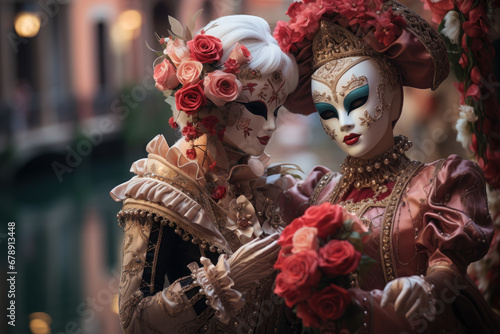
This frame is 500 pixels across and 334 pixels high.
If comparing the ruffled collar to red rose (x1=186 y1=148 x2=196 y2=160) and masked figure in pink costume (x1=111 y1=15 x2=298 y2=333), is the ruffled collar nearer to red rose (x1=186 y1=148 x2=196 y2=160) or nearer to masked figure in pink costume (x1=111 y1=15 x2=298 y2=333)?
masked figure in pink costume (x1=111 y1=15 x2=298 y2=333)

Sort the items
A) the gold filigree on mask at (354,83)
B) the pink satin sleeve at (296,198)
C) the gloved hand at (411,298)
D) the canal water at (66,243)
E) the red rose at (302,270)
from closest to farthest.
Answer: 1. the red rose at (302,270)
2. the gloved hand at (411,298)
3. the gold filigree on mask at (354,83)
4. the pink satin sleeve at (296,198)
5. the canal water at (66,243)

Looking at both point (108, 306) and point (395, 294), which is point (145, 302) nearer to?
point (395, 294)

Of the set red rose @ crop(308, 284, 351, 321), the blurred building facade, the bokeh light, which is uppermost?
red rose @ crop(308, 284, 351, 321)

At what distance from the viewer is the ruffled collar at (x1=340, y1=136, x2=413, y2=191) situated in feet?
8.13

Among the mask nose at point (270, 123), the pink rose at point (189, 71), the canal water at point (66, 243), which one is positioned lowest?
the canal water at point (66, 243)

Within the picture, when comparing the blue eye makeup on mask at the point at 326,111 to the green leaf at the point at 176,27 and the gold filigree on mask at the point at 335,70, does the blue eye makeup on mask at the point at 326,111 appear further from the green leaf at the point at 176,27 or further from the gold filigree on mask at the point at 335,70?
the green leaf at the point at 176,27

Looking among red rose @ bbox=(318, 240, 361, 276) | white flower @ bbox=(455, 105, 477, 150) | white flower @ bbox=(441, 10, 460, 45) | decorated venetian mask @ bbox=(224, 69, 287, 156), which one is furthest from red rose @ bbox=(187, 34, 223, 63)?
white flower @ bbox=(455, 105, 477, 150)

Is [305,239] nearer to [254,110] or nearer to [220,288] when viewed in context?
[220,288]

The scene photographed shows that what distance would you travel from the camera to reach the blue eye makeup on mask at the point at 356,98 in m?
2.36

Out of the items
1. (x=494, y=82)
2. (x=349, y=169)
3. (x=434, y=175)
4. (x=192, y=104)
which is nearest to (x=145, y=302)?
(x=192, y=104)

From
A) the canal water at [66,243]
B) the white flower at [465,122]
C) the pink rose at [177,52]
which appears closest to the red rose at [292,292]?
the pink rose at [177,52]

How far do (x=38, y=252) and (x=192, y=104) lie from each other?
3.33m

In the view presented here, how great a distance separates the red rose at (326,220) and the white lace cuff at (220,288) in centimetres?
32

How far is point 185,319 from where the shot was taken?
7.22 feet
